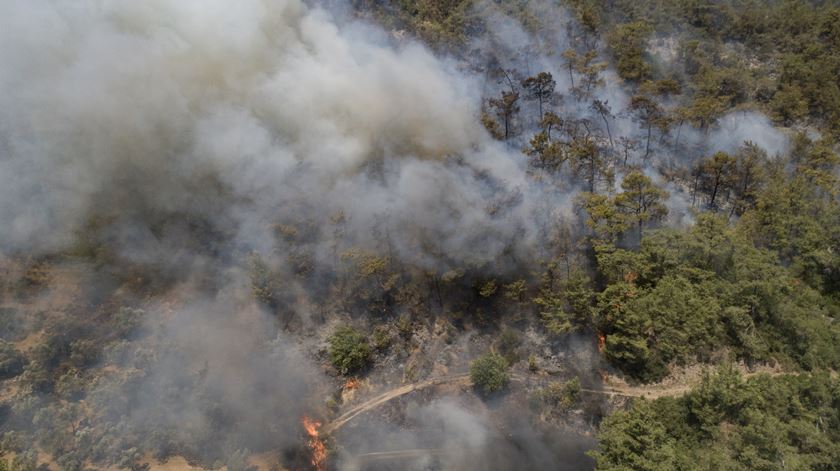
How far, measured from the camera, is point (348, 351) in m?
24.2

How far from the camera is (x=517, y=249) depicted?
2681 cm

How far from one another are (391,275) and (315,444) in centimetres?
929

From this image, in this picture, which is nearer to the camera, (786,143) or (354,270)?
(354,270)

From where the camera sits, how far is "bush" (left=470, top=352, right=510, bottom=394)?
23.5 meters

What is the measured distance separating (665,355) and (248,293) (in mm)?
22342

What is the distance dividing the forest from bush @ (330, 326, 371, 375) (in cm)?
16

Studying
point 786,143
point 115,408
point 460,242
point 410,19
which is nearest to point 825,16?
point 786,143

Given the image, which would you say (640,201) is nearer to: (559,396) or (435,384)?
(559,396)

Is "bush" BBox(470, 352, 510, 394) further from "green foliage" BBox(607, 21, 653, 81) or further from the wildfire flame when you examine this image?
"green foliage" BBox(607, 21, 653, 81)

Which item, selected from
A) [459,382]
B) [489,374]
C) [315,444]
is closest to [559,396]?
[489,374]

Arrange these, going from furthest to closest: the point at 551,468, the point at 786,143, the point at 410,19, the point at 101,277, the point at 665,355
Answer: the point at 410,19, the point at 786,143, the point at 101,277, the point at 665,355, the point at 551,468

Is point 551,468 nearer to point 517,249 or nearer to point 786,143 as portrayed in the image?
point 517,249

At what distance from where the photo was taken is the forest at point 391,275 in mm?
21688

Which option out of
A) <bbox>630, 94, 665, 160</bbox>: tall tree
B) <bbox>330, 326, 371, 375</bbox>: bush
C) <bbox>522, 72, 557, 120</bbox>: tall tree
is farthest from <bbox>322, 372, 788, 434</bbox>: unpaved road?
<bbox>522, 72, 557, 120</bbox>: tall tree
